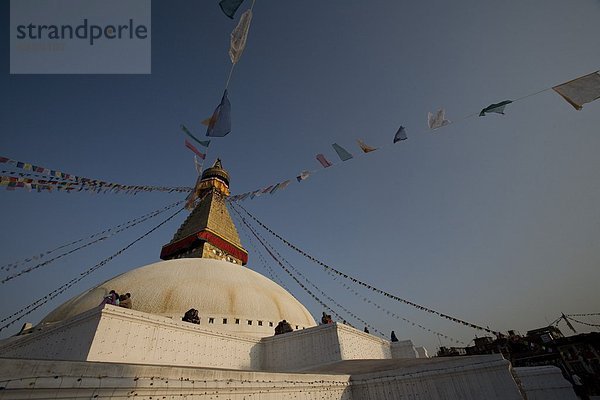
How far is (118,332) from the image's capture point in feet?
25.7

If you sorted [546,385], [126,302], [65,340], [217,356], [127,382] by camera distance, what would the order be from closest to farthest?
[127,382]
[65,340]
[126,302]
[217,356]
[546,385]

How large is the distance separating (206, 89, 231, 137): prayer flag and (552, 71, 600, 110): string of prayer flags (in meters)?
7.41

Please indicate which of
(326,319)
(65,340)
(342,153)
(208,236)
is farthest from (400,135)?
(208,236)

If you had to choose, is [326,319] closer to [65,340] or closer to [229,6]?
[65,340]

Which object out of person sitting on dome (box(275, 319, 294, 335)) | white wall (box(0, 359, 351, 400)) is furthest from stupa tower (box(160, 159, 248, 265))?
white wall (box(0, 359, 351, 400))

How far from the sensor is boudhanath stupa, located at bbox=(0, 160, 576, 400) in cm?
344

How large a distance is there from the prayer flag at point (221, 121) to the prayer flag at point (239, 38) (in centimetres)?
122

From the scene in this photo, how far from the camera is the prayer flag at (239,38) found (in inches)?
201

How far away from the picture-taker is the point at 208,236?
1914 centimetres

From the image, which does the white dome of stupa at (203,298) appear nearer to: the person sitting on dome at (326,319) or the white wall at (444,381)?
the person sitting on dome at (326,319)

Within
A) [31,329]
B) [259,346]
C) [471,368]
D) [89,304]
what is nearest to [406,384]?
[471,368]

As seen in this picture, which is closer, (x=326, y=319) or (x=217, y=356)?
(x=217, y=356)

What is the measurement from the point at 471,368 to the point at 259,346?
753 cm

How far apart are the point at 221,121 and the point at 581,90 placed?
7.95 meters
